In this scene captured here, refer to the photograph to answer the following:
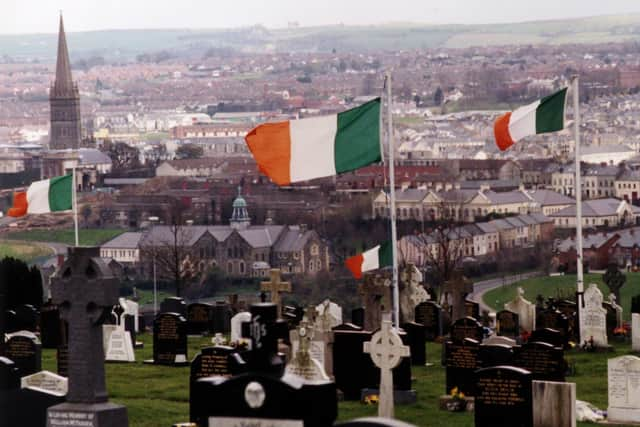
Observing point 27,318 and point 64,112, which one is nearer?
point 27,318

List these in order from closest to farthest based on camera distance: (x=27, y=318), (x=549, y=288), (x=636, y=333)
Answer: (x=636, y=333), (x=27, y=318), (x=549, y=288)

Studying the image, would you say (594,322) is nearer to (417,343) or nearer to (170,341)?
(417,343)

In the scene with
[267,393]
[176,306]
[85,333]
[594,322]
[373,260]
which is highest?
[267,393]

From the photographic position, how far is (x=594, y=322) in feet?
76.9

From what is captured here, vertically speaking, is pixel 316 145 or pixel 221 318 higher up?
pixel 316 145

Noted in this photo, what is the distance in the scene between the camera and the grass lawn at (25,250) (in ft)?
303

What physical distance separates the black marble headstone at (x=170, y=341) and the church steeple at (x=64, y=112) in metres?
159

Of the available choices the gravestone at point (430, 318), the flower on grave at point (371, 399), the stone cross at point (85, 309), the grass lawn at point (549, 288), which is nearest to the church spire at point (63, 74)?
the grass lawn at point (549, 288)

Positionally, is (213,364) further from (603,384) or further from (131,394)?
(603,384)

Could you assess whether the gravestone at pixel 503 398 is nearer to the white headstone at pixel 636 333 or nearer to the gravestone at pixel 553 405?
the gravestone at pixel 553 405

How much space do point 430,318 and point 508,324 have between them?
1112mm

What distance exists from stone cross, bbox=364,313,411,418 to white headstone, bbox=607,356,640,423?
68.9 inches

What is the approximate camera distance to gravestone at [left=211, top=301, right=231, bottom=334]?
26891mm

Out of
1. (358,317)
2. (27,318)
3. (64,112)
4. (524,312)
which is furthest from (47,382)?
(64,112)
